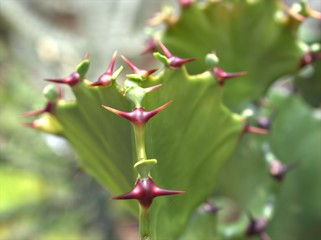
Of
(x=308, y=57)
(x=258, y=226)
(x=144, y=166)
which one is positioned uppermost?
(x=144, y=166)

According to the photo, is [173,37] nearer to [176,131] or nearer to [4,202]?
[176,131]

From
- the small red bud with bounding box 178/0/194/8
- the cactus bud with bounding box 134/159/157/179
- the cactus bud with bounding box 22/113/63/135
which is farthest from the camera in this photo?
the small red bud with bounding box 178/0/194/8

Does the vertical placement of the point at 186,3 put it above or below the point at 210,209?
above

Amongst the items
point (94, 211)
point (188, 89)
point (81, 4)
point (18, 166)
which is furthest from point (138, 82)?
point (81, 4)

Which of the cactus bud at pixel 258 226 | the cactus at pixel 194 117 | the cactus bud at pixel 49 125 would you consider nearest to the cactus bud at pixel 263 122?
the cactus at pixel 194 117

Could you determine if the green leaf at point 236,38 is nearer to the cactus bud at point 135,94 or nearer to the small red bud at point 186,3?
the small red bud at point 186,3

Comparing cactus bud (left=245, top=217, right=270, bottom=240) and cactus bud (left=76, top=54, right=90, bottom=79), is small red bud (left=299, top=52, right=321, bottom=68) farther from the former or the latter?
cactus bud (left=76, top=54, right=90, bottom=79)

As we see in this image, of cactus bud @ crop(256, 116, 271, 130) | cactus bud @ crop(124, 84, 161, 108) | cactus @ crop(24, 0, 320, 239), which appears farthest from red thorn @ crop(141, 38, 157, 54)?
cactus bud @ crop(124, 84, 161, 108)

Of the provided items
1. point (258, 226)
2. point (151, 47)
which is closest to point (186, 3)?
point (151, 47)

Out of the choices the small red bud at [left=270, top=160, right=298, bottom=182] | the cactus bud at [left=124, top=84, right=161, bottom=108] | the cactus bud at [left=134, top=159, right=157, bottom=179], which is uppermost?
the cactus bud at [left=124, top=84, right=161, bottom=108]

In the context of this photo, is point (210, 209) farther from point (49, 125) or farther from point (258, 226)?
point (49, 125)
